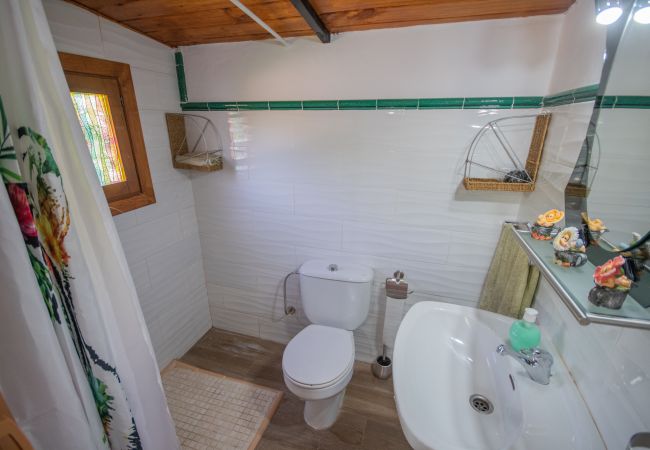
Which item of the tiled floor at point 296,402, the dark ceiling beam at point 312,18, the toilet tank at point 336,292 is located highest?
the dark ceiling beam at point 312,18

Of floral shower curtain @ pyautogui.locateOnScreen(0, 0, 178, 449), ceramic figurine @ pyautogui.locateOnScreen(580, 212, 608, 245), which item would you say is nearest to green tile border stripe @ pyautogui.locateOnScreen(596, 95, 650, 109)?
ceramic figurine @ pyautogui.locateOnScreen(580, 212, 608, 245)

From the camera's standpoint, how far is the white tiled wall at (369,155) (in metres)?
1.33

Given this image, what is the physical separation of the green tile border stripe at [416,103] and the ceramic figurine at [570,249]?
1.29 ft

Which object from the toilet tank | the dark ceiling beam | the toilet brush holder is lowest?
the toilet brush holder

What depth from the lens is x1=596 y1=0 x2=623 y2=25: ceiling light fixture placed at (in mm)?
730

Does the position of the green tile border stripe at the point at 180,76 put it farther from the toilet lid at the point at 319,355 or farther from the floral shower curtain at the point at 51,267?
the toilet lid at the point at 319,355

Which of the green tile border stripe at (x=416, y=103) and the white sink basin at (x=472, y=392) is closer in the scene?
the white sink basin at (x=472, y=392)

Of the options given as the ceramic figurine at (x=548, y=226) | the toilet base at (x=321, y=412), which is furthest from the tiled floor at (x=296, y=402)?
the ceramic figurine at (x=548, y=226)

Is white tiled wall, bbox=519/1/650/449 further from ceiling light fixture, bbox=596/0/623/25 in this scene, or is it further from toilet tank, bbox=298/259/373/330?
toilet tank, bbox=298/259/373/330

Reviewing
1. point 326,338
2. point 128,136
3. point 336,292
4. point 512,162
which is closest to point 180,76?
point 128,136

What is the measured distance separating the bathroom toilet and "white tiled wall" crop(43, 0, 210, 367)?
2.88ft

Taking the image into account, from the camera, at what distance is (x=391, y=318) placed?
5.70 feet

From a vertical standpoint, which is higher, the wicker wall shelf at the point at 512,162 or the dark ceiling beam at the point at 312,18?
the dark ceiling beam at the point at 312,18

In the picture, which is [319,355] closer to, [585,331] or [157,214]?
[585,331]
